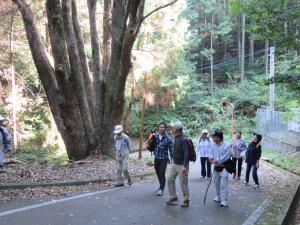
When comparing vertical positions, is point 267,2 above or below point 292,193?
above

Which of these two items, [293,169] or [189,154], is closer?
[189,154]

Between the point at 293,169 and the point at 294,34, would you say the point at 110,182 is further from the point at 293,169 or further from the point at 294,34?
the point at 293,169

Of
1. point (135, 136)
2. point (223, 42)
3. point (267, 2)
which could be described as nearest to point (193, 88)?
point (135, 136)

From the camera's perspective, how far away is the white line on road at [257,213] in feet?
27.2

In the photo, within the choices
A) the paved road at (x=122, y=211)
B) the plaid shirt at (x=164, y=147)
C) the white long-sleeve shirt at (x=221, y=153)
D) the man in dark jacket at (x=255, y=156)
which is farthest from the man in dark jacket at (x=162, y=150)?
the man in dark jacket at (x=255, y=156)

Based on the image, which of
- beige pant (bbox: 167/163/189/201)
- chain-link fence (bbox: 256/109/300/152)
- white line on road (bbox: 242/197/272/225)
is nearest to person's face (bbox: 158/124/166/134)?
beige pant (bbox: 167/163/189/201)

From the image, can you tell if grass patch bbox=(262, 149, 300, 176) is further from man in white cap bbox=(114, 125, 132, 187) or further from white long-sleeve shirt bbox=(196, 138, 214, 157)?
man in white cap bbox=(114, 125, 132, 187)

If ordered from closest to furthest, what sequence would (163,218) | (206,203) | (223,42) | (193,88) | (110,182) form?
(163,218)
(206,203)
(110,182)
(193,88)
(223,42)

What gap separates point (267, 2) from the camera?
1209 centimetres

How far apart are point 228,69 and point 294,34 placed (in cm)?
3987

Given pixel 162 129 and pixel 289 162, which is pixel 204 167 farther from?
pixel 289 162

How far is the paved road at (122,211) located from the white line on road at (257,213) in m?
0.12

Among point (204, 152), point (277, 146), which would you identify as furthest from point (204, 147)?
point (277, 146)

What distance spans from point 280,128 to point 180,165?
22658 millimetres
